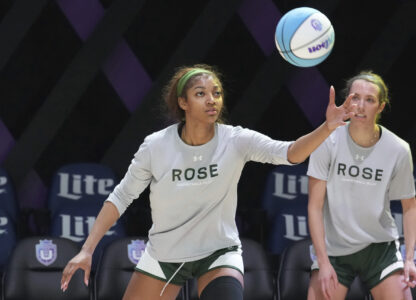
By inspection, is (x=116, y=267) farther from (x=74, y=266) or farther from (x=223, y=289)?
(x=223, y=289)

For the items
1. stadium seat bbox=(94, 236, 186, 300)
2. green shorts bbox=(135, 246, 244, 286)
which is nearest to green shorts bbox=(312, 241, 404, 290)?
green shorts bbox=(135, 246, 244, 286)

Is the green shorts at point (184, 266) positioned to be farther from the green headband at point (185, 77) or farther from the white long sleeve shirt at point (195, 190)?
the green headband at point (185, 77)

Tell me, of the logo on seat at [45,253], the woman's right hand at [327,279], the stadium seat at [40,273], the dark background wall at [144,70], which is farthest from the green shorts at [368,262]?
the dark background wall at [144,70]

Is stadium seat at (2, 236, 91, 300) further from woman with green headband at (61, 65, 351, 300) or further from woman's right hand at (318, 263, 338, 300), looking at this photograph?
woman's right hand at (318, 263, 338, 300)

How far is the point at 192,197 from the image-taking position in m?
4.33

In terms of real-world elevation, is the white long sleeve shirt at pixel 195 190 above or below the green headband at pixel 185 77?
below

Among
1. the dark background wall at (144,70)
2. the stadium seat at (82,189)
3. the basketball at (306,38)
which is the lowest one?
the stadium seat at (82,189)

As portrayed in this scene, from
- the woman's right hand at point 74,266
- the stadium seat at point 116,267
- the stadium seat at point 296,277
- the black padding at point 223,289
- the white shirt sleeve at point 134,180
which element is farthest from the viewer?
the stadium seat at point 296,277

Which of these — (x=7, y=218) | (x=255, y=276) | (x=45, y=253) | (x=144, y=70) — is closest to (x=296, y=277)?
(x=255, y=276)

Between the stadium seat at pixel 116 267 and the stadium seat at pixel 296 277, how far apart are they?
2.21 ft

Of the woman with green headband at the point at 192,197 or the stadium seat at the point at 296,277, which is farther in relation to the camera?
the stadium seat at the point at 296,277

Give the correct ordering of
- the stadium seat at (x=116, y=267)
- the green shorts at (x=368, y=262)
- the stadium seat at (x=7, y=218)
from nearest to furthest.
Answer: the green shorts at (x=368, y=262) → the stadium seat at (x=116, y=267) → the stadium seat at (x=7, y=218)

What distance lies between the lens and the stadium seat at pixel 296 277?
5.91 meters

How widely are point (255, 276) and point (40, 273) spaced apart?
1.42m
